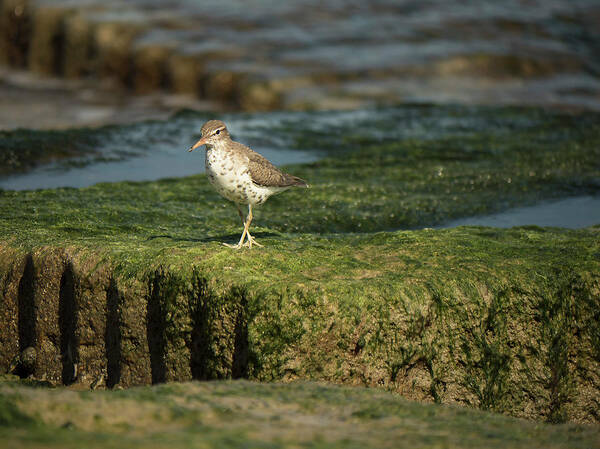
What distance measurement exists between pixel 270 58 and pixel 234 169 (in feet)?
39.6

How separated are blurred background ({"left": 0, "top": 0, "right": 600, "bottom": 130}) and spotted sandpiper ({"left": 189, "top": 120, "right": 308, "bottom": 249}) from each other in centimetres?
960

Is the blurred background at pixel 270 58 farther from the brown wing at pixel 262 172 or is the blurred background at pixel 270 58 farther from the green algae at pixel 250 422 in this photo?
the green algae at pixel 250 422

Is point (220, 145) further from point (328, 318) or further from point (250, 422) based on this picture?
point (250, 422)

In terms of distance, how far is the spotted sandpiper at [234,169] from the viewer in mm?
5500

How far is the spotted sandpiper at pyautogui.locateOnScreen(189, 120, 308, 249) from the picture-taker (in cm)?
550

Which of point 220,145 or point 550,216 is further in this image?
point 550,216

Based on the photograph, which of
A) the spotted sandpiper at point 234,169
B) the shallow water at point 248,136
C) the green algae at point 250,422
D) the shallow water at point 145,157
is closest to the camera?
the green algae at point 250,422

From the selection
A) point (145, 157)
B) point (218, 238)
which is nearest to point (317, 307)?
point (218, 238)

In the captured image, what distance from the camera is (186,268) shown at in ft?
16.9

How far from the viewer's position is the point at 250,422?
3.56 meters

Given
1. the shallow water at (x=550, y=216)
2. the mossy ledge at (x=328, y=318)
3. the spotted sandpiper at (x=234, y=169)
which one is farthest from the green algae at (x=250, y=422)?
the shallow water at (x=550, y=216)

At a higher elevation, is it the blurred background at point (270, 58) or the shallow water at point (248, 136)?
the blurred background at point (270, 58)

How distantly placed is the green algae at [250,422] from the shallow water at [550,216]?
4.71m

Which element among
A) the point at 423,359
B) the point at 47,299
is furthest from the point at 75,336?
the point at 423,359
